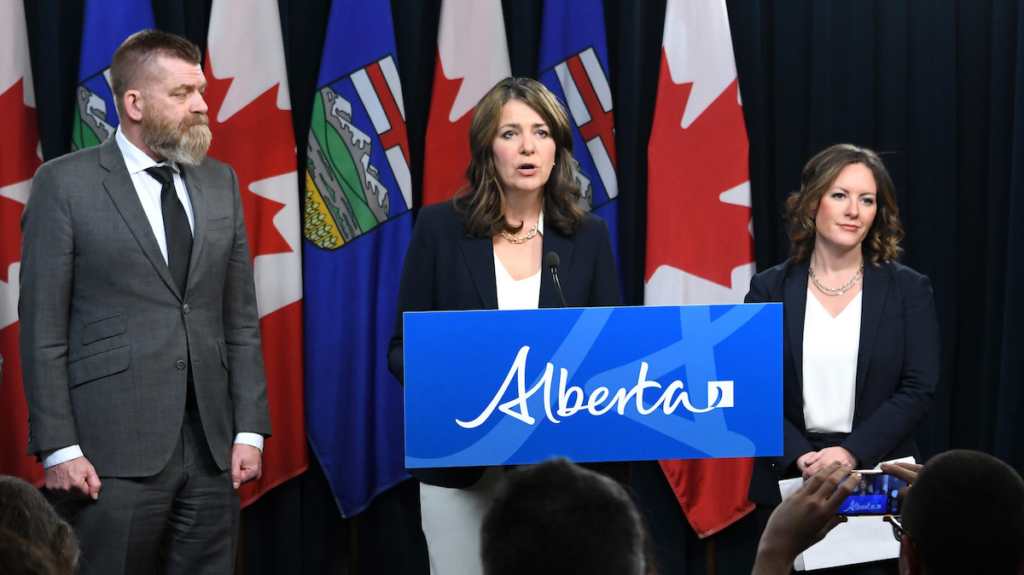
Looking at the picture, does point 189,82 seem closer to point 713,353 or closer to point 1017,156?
point 713,353

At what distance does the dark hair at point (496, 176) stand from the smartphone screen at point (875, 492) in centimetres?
96

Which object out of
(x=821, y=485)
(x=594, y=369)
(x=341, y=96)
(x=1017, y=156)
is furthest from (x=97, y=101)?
(x=1017, y=156)

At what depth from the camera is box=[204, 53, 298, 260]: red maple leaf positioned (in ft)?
11.0

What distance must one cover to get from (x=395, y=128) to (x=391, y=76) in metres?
0.20

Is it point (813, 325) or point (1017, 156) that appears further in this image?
point (1017, 156)

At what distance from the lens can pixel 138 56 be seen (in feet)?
7.82

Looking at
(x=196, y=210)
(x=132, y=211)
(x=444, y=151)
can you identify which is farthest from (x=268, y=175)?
(x=132, y=211)

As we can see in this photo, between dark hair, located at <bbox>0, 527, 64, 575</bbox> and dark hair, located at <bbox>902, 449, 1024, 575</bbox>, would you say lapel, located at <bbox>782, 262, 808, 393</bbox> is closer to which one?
dark hair, located at <bbox>902, 449, 1024, 575</bbox>

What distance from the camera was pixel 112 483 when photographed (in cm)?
226

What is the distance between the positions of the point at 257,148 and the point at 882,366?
7.40ft

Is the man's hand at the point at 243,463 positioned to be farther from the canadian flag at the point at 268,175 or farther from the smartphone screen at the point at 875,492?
the smartphone screen at the point at 875,492

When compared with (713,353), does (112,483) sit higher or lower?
lower

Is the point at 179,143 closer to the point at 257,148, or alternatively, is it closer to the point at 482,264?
the point at 482,264

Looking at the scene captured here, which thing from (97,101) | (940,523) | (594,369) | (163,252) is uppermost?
(97,101)
